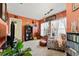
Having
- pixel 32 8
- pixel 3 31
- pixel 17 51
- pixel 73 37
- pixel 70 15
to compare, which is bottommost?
pixel 17 51

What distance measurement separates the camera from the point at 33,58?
2533 mm

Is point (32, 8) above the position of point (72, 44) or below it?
above

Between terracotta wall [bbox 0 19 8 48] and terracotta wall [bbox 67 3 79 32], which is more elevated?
terracotta wall [bbox 67 3 79 32]

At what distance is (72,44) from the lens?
2457 millimetres

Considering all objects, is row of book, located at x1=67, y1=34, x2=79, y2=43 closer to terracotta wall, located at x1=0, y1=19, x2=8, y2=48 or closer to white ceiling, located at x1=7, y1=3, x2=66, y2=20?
white ceiling, located at x1=7, y1=3, x2=66, y2=20

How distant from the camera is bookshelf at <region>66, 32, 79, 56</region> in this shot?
2.43m

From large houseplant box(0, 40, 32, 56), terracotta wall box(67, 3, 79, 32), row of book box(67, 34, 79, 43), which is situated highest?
terracotta wall box(67, 3, 79, 32)

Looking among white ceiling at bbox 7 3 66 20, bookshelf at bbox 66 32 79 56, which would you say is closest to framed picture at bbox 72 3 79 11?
white ceiling at bbox 7 3 66 20

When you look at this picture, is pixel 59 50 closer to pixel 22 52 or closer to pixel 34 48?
pixel 34 48

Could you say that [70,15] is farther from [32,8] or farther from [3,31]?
[3,31]

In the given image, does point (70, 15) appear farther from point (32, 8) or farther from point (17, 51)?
point (17, 51)

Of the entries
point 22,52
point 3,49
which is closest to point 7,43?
point 3,49

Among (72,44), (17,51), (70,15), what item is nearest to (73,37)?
(72,44)

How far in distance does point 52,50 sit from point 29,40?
41cm
